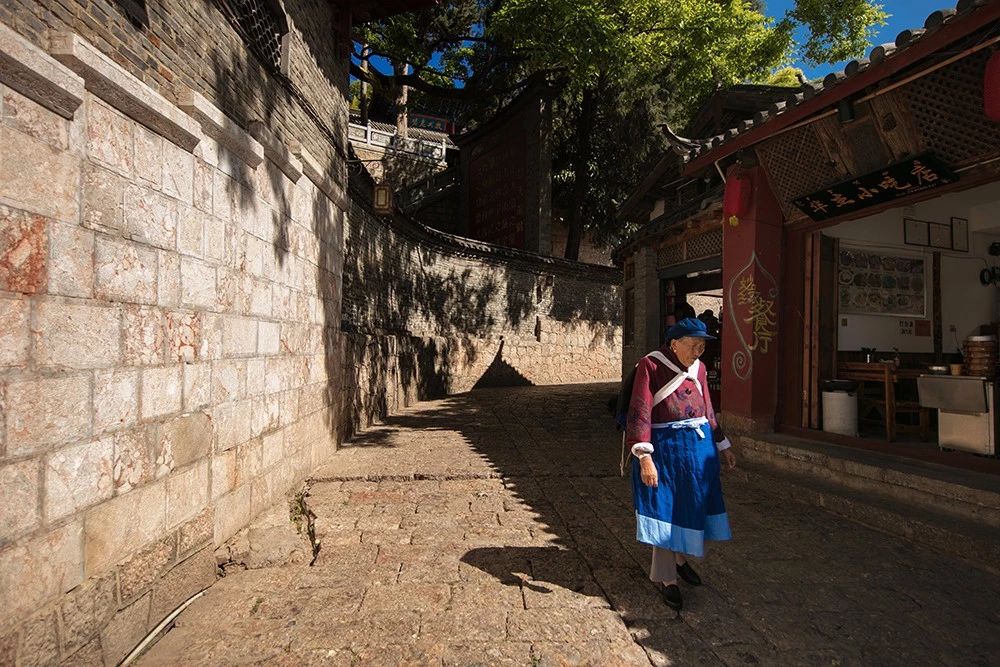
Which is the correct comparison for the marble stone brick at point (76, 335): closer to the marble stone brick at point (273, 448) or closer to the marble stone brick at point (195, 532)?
the marble stone brick at point (195, 532)

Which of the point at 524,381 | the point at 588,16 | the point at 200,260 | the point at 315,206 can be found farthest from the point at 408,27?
the point at 200,260

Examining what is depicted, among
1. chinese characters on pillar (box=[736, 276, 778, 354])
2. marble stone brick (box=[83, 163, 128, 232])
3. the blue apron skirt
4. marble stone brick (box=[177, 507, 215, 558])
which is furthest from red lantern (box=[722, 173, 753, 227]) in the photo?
marble stone brick (box=[177, 507, 215, 558])

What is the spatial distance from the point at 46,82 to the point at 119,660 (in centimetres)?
269

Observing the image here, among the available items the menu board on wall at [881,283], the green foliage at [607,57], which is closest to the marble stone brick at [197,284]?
the menu board on wall at [881,283]

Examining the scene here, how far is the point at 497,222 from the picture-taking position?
18.1 meters

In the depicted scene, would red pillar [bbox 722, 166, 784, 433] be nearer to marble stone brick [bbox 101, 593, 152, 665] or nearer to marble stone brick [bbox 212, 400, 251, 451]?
marble stone brick [bbox 212, 400, 251, 451]

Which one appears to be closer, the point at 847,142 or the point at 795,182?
the point at 847,142

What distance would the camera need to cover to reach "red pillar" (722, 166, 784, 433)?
6.11 m

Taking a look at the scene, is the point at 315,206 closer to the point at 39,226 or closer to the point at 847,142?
the point at 39,226

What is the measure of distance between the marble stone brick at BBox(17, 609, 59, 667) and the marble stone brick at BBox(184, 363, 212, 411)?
1.33 metres

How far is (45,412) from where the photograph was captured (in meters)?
2.31

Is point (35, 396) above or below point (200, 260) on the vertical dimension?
below

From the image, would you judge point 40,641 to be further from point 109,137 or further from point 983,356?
point 983,356

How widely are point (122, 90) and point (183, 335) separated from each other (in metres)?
1.39
